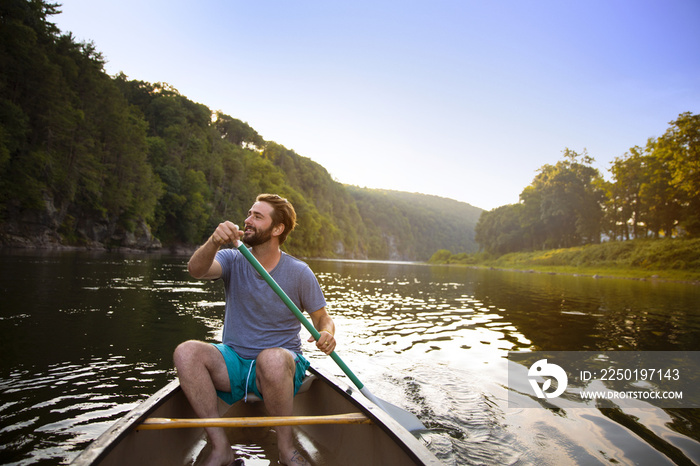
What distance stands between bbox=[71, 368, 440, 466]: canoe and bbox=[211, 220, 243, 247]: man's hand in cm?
103

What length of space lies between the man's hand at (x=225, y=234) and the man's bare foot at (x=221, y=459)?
1294 mm

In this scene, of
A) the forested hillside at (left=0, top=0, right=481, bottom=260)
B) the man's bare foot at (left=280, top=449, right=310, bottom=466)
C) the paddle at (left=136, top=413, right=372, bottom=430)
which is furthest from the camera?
the forested hillside at (left=0, top=0, right=481, bottom=260)

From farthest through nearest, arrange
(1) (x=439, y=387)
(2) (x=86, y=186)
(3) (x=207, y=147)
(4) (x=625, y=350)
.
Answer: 1. (3) (x=207, y=147)
2. (2) (x=86, y=186)
3. (4) (x=625, y=350)
4. (1) (x=439, y=387)

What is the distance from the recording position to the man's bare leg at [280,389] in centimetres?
262

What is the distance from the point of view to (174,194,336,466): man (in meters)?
2.65

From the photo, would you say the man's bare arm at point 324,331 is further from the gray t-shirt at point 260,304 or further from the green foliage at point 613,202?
the green foliage at point 613,202

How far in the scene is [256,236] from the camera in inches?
120

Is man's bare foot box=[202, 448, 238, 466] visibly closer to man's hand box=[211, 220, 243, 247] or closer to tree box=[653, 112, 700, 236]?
man's hand box=[211, 220, 243, 247]

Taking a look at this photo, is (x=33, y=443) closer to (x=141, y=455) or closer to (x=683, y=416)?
(x=141, y=455)

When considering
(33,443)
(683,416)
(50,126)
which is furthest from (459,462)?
(50,126)

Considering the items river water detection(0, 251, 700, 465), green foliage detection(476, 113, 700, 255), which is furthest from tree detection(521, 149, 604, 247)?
river water detection(0, 251, 700, 465)

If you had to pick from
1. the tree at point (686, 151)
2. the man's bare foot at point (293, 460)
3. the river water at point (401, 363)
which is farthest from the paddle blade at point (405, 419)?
the tree at point (686, 151)

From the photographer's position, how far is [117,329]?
6789 mm

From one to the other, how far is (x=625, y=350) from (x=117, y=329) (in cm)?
840
